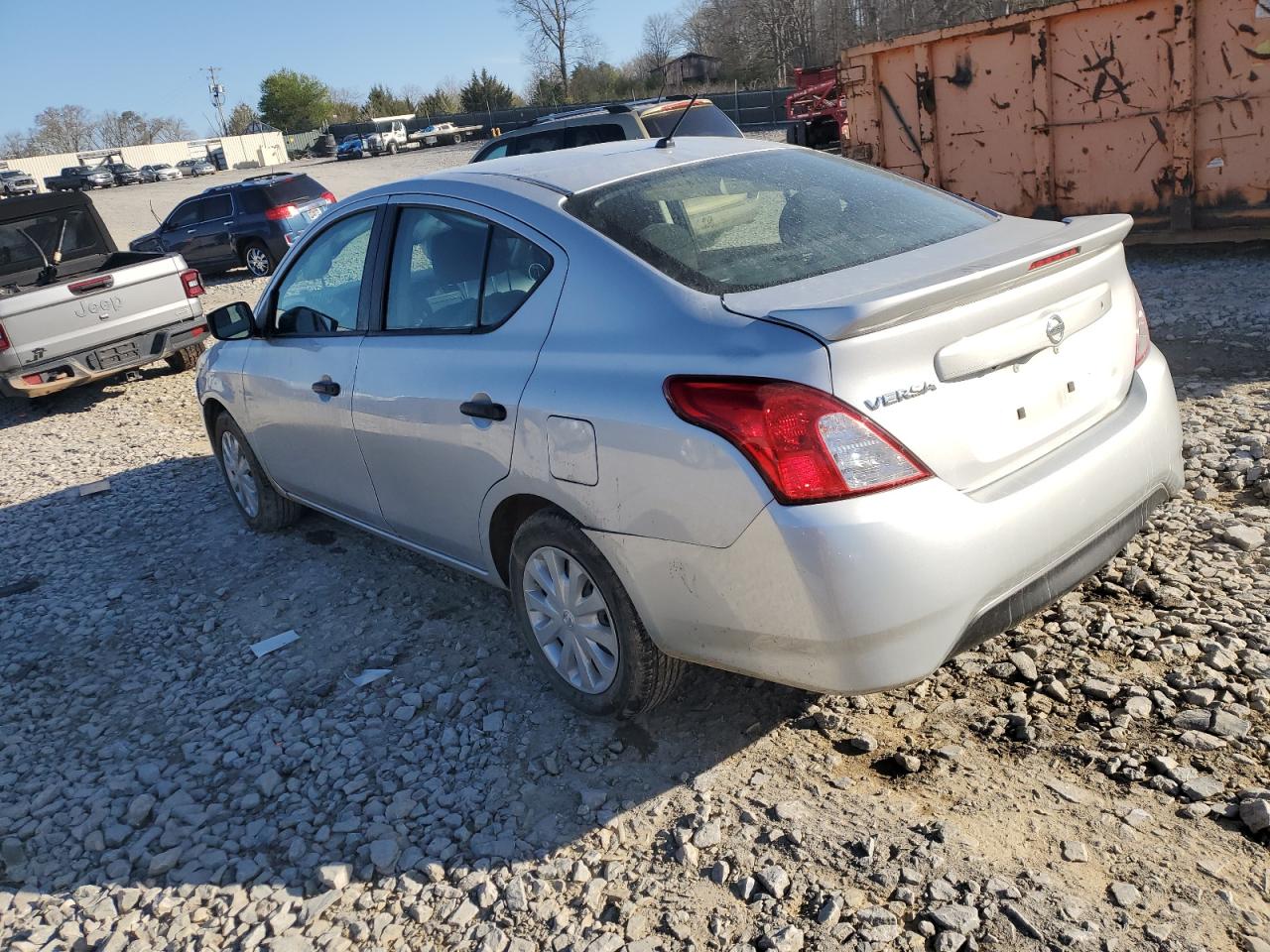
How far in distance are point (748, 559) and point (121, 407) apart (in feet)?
29.8

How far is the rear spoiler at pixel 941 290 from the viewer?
2.50m

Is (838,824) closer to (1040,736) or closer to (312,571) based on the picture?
(1040,736)

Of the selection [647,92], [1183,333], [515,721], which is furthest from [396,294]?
[647,92]

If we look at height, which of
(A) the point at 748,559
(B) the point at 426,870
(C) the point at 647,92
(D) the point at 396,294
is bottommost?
(B) the point at 426,870

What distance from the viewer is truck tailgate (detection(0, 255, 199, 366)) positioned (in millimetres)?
9148

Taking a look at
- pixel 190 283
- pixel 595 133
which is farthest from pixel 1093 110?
pixel 190 283

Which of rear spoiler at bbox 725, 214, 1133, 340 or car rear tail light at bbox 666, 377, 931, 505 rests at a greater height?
Answer: rear spoiler at bbox 725, 214, 1133, 340

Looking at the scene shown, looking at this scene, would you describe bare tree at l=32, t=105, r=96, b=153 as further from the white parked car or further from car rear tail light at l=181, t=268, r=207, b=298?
car rear tail light at l=181, t=268, r=207, b=298

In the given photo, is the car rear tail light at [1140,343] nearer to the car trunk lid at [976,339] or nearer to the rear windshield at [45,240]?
the car trunk lid at [976,339]

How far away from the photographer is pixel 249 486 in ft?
18.7

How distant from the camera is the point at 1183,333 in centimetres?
696

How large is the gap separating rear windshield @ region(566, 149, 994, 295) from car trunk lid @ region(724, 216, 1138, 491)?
150 mm

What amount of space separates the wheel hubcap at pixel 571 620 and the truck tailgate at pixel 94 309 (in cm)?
768

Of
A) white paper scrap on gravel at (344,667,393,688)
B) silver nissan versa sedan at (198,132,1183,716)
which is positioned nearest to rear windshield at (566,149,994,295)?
silver nissan versa sedan at (198,132,1183,716)
